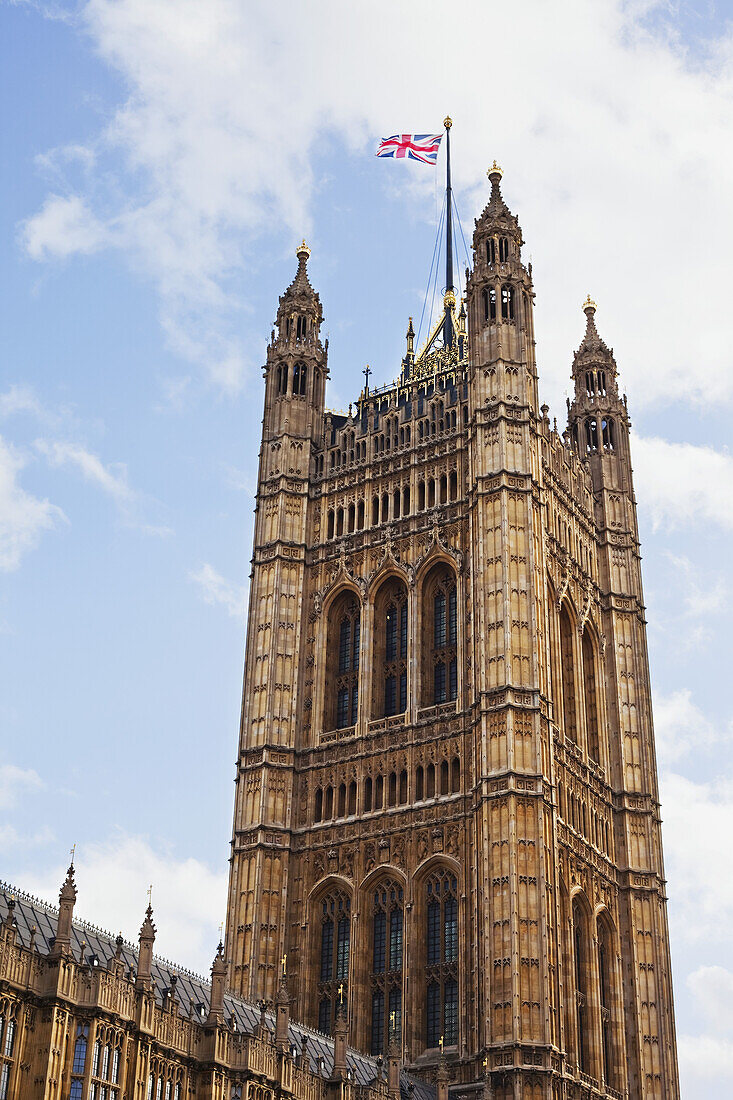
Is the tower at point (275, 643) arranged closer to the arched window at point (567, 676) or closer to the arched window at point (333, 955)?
the arched window at point (333, 955)

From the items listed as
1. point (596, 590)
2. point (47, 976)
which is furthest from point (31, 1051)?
point (596, 590)

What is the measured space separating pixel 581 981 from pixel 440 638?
14653 millimetres

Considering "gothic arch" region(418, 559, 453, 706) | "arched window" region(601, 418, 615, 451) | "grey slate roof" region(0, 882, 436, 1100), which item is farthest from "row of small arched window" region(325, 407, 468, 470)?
"grey slate roof" region(0, 882, 436, 1100)

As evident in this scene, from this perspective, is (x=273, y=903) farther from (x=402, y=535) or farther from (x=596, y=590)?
(x=596, y=590)

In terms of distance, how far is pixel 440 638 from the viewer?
2589 inches

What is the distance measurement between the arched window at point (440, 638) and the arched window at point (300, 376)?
13.2 m

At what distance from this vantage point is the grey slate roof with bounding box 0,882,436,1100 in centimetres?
3828

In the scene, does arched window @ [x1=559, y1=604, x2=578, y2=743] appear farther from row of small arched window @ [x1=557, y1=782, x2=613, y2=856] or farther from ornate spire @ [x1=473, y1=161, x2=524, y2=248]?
ornate spire @ [x1=473, y1=161, x2=524, y2=248]

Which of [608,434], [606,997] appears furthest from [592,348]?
[606,997]

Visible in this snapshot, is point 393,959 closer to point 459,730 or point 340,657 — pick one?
point 459,730

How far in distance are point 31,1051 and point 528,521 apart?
113ft

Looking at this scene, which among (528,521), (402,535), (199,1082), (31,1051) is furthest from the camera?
(402,535)

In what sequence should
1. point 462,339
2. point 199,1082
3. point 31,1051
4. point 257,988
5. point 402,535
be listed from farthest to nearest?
point 462,339, point 402,535, point 257,988, point 199,1082, point 31,1051

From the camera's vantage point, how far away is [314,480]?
238 feet
